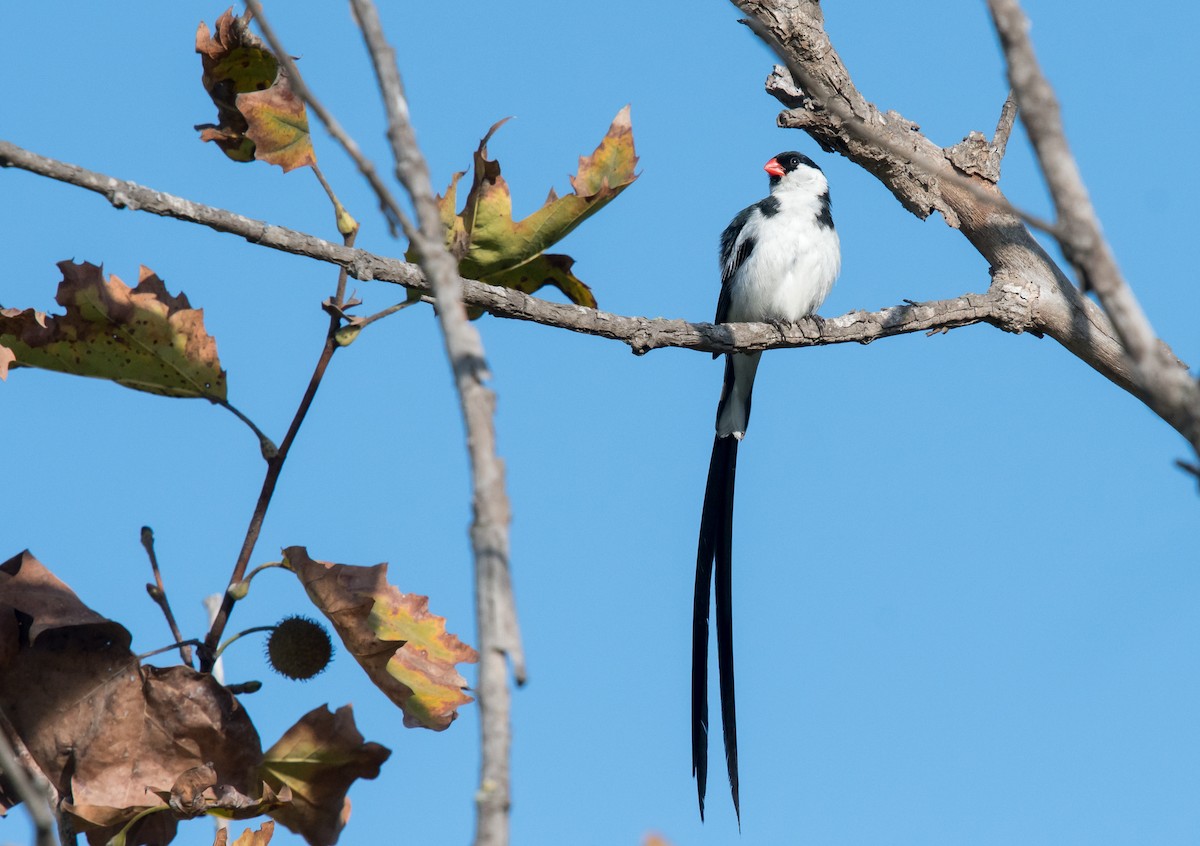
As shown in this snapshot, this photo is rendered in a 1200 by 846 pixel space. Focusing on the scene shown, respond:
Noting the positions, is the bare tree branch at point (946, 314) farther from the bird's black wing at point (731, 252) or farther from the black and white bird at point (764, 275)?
the bird's black wing at point (731, 252)

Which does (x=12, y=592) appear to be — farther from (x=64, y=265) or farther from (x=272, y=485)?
(x=64, y=265)

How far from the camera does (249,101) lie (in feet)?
6.19

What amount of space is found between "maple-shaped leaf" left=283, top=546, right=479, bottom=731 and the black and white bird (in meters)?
1.69

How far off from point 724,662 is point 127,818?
1.70m

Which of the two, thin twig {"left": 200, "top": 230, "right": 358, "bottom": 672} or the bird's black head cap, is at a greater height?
the bird's black head cap

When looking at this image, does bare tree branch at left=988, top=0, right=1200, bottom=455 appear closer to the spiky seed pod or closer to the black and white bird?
the spiky seed pod

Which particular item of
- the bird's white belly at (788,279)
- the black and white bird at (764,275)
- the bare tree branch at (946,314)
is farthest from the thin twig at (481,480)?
the bird's white belly at (788,279)

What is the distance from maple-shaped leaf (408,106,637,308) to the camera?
6.64ft

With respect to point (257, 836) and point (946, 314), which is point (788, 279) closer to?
point (946, 314)

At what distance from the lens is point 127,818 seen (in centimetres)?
143

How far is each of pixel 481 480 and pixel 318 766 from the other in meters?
0.83

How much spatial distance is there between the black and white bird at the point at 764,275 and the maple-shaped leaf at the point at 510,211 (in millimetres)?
1341

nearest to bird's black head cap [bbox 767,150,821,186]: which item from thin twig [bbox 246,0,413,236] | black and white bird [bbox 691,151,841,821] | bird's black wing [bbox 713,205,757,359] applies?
black and white bird [bbox 691,151,841,821]

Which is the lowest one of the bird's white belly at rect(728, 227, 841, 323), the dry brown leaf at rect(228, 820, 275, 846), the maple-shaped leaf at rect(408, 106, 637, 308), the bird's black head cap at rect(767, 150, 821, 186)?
the dry brown leaf at rect(228, 820, 275, 846)
